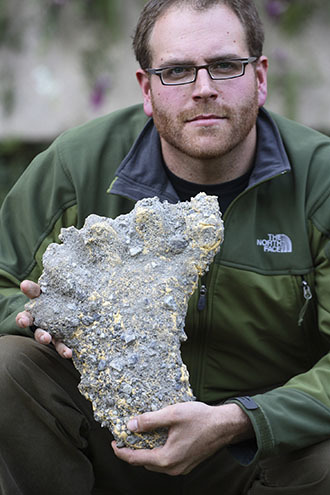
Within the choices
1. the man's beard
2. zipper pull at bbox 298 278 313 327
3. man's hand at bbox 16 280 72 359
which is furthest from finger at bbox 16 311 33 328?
zipper pull at bbox 298 278 313 327

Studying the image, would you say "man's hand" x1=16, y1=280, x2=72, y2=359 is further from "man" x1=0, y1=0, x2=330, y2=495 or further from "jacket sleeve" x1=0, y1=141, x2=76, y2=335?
"jacket sleeve" x1=0, y1=141, x2=76, y2=335

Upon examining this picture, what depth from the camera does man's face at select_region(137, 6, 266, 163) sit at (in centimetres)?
242

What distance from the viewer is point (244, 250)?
244 centimetres

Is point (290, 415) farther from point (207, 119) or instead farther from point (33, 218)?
point (33, 218)

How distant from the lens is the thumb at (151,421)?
1.96 meters

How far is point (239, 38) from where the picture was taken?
2.52 metres

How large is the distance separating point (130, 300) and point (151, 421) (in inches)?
12.8

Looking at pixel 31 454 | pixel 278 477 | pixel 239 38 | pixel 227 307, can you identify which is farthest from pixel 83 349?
pixel 239 38

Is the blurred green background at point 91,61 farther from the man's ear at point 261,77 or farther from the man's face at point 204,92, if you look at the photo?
the man's face at point 204,92

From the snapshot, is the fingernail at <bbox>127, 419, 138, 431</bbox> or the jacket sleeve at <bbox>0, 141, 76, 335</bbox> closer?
the fingernail at <bbox>127, 419, 138, 431</bbox>

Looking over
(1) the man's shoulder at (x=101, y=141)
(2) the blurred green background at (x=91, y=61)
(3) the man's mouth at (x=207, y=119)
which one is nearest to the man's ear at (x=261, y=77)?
(3) the man's mouth at (x=207, y=119)

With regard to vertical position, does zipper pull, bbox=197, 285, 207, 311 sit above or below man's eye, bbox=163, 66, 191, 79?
below

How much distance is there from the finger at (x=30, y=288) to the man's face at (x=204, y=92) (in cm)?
72

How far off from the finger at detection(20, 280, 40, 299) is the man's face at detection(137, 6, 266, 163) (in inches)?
28.4
